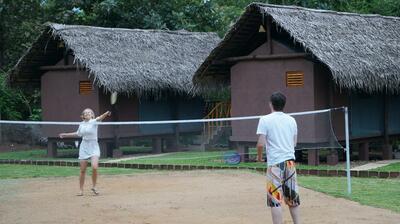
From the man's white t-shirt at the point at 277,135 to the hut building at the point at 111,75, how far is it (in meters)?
13.2

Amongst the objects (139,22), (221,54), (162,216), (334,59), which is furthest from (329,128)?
(139,22)

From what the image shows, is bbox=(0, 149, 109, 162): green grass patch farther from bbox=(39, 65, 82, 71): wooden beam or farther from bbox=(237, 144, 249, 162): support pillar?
bbox=(237, 144, 249, 162): support pillar

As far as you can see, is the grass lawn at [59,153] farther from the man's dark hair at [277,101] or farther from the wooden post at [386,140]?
the man's dark hair at [277,101]

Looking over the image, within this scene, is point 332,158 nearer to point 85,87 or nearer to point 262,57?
point 262,57

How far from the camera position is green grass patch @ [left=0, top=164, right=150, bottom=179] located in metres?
17.8

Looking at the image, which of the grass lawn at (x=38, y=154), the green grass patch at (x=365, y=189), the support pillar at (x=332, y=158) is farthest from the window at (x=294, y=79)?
the grass lawn at (x=38, y=154)

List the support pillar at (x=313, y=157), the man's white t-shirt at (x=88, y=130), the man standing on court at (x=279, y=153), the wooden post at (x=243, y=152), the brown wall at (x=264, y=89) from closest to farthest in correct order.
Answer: the man standing on court at (x=279, y=153)
the man's white t-shirt at (x=88, y=130)
the support pillar at (x=313, y=157)
the brown wall at (x=264, y=89)
the wooden post at (x=243, y=152)

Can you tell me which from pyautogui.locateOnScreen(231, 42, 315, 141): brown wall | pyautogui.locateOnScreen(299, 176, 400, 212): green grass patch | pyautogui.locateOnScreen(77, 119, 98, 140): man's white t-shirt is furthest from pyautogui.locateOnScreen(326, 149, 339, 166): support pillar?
pyautogui.locateOnScreen(77, 119, 98, 140): man's white t-shirt

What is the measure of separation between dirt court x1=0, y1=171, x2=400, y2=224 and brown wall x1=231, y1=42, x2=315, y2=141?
116 inches

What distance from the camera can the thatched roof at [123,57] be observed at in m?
22.0

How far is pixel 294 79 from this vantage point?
18.5 meters

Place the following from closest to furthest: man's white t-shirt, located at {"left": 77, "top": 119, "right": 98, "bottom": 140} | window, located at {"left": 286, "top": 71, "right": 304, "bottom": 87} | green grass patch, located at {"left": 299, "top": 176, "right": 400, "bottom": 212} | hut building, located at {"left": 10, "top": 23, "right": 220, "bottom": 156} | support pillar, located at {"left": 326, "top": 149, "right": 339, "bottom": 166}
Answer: green grass patch, located at {"left": 299, "top": 176, "right": 400, "bottom": 212} → man's white t-shirt, located at {"left": 77, "top": 119, "right": 98, "bottom": 140} → support pillar, located at {"left": 326, "top": 149, "right": 339, "bottom": 166} → window, located at {"left": 286, "top": 71, "right": 304, "bottom": 87} → hut building, located at {"left": 10, "top": 23, "right": 220, "bottom": 156}

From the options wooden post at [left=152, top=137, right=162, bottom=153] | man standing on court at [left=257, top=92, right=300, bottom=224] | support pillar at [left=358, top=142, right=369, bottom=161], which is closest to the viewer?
man standing on court at [left=257, top=92, right=300, bottom=224]

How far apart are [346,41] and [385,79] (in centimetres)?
137
